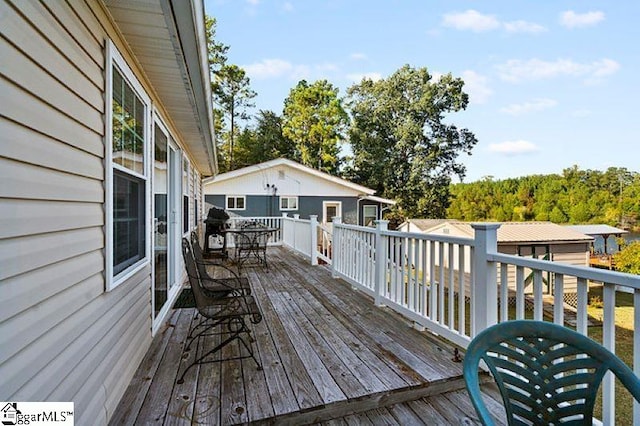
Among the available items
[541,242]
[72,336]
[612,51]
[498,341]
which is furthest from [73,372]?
[612,51]

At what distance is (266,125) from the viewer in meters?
25.6

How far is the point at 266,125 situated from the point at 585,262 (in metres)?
21.0

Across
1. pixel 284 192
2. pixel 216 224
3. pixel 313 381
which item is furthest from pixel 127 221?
pixel 284 192

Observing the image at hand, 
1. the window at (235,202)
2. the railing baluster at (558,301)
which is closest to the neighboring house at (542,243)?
the window at (235,202)

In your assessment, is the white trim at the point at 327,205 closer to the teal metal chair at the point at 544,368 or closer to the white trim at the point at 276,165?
the white trim at the point at 276,165

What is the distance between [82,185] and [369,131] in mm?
22894

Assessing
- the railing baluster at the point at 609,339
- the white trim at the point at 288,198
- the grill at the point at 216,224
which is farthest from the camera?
the white trim at the point at 288,198

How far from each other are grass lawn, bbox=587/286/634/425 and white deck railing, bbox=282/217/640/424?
0.54 meters

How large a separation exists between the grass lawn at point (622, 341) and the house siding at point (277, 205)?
9.77 meters

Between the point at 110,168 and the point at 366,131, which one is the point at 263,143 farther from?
the point at 110,168

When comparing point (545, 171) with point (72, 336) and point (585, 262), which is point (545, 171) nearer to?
point (585, 262)

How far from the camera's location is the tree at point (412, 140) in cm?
2241

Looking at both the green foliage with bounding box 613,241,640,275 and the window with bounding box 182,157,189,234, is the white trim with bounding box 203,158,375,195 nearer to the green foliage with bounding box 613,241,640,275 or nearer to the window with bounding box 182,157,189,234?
the window with bounding box 182,157,189,234

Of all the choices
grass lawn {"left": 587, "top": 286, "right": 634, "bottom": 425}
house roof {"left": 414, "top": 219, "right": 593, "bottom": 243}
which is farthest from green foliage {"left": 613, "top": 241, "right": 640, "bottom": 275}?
house roof {"left": 414, "top": 219, "right": 593, "bottom": 243}
